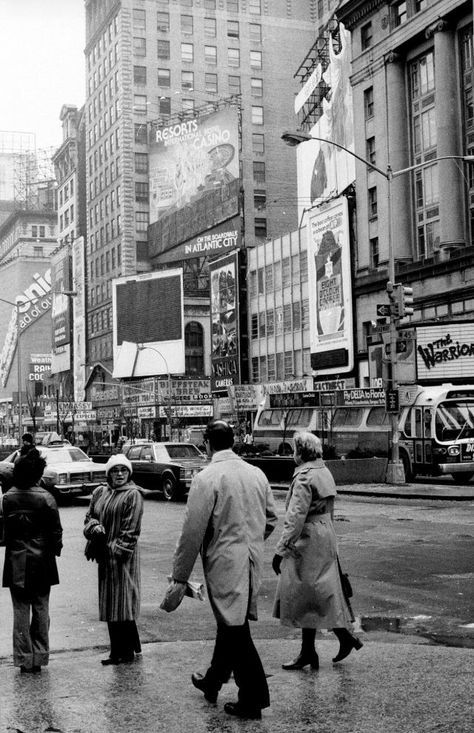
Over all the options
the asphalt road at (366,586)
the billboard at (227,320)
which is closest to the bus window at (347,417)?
the asphalt road at (366,586)

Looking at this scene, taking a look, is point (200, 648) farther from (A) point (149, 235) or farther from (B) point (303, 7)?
(B) point (303, 7)

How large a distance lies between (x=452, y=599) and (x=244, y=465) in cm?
478

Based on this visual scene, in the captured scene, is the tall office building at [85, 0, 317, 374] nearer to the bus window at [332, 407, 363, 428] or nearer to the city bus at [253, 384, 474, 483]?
the bus window at [332, 407, 363, 428]

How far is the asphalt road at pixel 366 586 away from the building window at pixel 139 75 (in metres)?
90.1

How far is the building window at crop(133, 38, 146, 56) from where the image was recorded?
10188 cm

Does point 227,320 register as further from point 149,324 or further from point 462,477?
point 462,477

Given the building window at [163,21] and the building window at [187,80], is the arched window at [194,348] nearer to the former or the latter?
the building window at [187,80]

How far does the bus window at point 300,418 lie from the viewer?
37.2 meters

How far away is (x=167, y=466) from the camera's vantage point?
25594 mm

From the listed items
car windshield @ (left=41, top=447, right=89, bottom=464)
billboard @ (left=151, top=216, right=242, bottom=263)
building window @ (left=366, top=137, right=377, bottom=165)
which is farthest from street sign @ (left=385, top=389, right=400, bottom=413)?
billboard @ (left=151, top=216, right=242, bottom=263)

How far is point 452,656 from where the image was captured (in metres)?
7.30

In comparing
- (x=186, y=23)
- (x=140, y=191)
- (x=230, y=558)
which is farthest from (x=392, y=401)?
(x=186, y=23)

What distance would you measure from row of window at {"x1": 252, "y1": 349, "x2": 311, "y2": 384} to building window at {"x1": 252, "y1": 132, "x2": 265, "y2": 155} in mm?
33163

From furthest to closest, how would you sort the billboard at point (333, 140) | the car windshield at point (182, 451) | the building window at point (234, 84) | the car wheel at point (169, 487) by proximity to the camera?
the building window at point (234, 84)
the billboard at point (333, 140)
the car windshield at point (182, 451)
the car wheel at point (169, 487)
